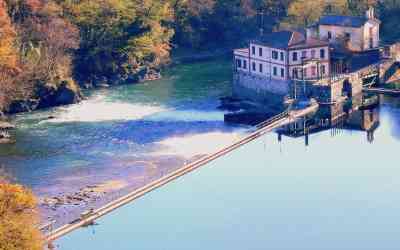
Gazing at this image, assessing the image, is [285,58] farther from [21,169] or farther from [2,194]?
[2,194]

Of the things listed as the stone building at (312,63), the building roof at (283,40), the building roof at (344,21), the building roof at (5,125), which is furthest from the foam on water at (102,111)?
the building roof at (344,21)

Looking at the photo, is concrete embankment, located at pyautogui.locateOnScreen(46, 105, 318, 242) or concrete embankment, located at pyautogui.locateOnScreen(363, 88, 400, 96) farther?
concrete embankment, located at pyautogui.locateOnScreen(363, 88, 400, 96)

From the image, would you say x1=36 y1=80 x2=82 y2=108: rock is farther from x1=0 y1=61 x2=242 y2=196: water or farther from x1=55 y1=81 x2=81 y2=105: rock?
x1=0 y1=61 x2=242 y2=196: water

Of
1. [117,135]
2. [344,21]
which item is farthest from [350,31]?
[117,135]

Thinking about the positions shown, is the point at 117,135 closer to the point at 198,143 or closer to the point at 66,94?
the point at 198,143

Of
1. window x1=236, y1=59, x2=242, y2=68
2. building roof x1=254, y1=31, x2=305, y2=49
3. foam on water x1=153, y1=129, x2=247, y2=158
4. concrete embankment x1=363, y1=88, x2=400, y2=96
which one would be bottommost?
concrete embankment x1=363, y1=88, x2=400, y2=96

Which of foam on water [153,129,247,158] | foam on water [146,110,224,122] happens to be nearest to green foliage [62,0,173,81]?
foam on water [146,110,224,122]

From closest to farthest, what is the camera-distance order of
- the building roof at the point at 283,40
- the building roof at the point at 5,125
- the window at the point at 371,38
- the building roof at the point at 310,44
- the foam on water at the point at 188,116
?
the building roof at the point at 5,125, the foam on water at the point at 188,116, the building roof at the point at 310,44, the building roof at the point at 283,40, the window at the point at 371,38

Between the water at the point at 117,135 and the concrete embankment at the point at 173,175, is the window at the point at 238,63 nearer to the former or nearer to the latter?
the water at the point at 117,135
